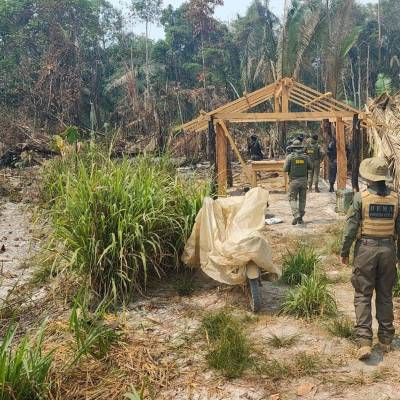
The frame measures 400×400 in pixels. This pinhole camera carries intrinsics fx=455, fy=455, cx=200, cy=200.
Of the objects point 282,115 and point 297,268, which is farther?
point 282,115

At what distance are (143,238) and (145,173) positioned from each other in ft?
2.94

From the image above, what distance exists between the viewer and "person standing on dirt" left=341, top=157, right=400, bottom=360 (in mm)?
3438

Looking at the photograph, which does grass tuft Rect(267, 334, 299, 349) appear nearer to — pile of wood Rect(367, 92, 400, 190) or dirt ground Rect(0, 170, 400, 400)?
dirt ground Rect(0, 170, 400, 400)

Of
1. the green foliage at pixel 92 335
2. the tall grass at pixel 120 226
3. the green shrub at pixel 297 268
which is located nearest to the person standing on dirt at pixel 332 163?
the green shrub at pixel 297 268

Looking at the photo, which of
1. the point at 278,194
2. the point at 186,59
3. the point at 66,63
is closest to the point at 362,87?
the point at 186,59

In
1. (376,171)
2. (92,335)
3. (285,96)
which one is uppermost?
(285,96)

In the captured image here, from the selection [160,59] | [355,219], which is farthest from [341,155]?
[160,59]

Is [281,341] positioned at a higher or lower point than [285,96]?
lower

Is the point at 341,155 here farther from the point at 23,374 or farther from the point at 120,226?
the point at 23,374

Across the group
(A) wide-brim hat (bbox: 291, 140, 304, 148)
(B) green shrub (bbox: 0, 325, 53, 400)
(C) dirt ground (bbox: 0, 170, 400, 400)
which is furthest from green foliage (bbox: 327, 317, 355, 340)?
(A) wide-brim hat (bbox: 291, 140, 304, 148)

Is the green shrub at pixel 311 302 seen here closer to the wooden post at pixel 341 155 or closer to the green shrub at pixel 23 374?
the green shrub at pixel 23 374

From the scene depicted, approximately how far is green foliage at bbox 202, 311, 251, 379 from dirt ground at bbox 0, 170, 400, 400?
64 millimetres

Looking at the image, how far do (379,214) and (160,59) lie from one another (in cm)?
2962

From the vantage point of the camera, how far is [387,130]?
988cm
